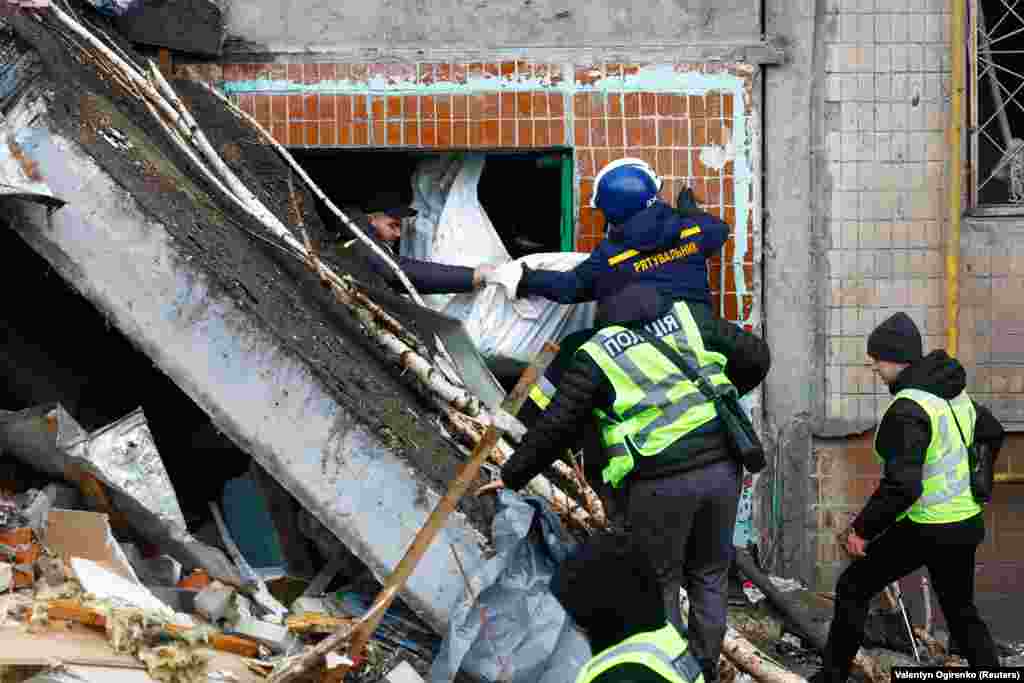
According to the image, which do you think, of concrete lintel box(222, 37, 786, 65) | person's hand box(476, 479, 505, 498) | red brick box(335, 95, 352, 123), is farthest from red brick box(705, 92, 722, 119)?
person's hand box(476, 479, 505, 498)

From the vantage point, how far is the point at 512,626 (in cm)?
557

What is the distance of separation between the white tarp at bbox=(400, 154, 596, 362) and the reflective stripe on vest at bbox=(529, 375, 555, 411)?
0.30m

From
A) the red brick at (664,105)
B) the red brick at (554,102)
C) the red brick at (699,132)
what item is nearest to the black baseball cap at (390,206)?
the red brick at (554,102)

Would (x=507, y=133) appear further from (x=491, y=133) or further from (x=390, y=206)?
(x=390, y=206)

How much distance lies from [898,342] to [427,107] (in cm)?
268

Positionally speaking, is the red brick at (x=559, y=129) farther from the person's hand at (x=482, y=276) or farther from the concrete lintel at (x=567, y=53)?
the person's hand at (x=482, y=276)

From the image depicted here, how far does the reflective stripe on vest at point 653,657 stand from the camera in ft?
11.2

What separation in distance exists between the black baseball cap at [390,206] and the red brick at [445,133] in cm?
36

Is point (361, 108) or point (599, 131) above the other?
point (361, 108)

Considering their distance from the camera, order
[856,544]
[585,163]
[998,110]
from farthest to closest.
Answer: [998,110]
[585,163]
[856,544]

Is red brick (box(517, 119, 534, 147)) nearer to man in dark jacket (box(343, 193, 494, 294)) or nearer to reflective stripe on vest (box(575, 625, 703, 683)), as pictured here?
man in dark jacket (box(343, 193, 494, 294))

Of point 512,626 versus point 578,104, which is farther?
point 578,104

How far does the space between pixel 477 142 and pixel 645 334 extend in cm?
257

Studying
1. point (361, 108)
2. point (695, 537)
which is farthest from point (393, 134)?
point (695, 537)
